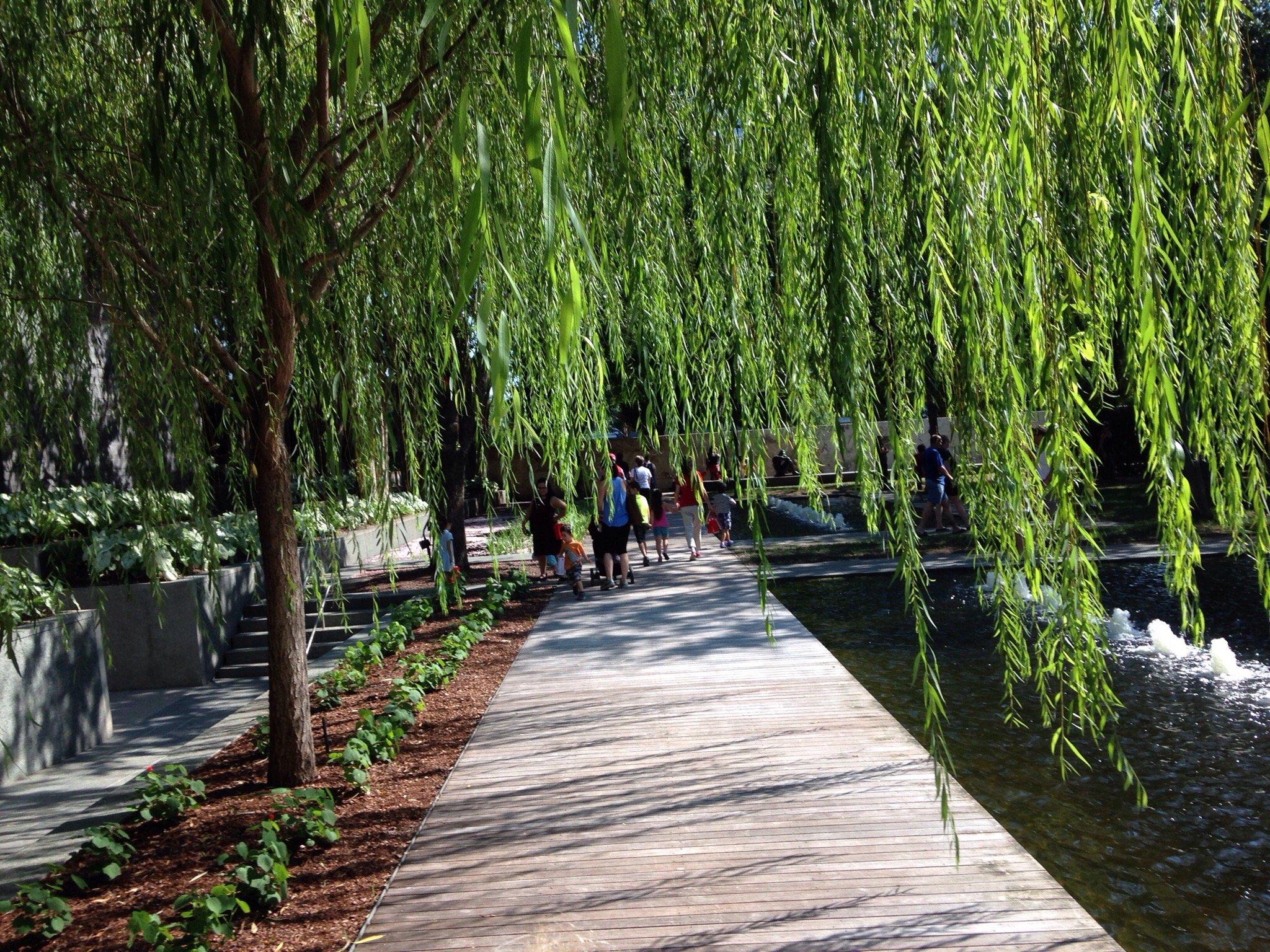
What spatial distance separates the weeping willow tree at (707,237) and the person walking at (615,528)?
25.4 ft

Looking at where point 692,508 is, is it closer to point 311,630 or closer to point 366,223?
point 311,630

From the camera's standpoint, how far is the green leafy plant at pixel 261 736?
7539 mm

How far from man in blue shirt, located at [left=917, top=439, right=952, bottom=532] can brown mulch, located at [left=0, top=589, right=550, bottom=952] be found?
1047 centimetres

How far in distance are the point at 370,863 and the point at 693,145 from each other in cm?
369

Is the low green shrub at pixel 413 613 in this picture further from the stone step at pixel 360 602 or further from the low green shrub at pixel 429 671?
the low green shrub at pixel 429 671

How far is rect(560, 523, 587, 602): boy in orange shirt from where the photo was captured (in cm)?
1438

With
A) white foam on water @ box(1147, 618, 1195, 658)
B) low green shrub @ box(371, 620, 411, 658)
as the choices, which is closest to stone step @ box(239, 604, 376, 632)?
low green shrub @ box(371, 620, 411, 658)

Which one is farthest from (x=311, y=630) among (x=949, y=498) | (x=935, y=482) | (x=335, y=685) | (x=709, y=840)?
(x=949, y=498)

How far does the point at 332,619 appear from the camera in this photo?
45.9 ft

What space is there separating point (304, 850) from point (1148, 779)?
4.91 metres

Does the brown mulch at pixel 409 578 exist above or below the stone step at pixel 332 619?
above

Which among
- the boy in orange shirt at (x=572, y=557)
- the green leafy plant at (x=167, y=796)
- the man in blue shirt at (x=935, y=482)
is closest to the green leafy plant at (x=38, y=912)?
the green leafy plant at (x=167, y=796)

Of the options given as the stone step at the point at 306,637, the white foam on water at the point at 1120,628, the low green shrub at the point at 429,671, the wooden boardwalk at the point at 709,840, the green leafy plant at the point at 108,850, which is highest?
the stone step at the point at 306,637

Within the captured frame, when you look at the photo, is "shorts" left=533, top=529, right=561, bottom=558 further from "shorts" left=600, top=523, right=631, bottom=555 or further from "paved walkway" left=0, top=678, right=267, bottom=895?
"paved walkway" left=0, top=678, right=267, bottom=895
